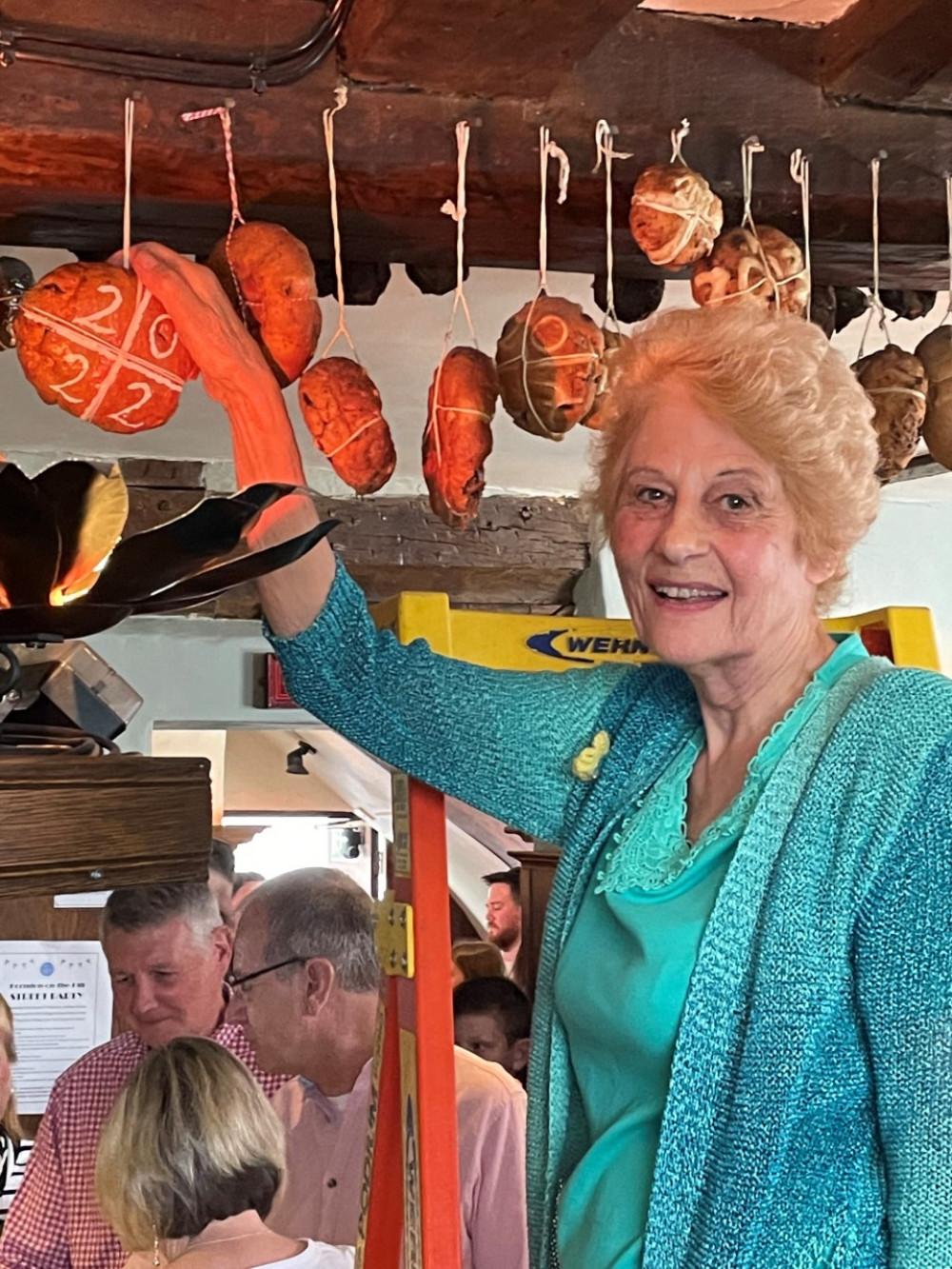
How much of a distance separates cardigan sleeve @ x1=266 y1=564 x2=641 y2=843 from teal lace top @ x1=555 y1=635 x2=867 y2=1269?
5.9 inches

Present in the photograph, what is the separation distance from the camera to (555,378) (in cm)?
168

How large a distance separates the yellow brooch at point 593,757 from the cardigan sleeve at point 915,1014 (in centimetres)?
39

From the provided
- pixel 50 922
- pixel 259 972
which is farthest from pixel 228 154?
pixel 50 922

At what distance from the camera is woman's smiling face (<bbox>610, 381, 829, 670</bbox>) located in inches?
49.4

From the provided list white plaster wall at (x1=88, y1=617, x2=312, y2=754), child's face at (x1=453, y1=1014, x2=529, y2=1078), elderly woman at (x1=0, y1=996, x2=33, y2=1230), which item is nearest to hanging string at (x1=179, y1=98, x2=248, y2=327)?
elderly woman at (x1=0, y1=996, x2=33, y2=1230)

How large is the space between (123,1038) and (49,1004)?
1.25 metres

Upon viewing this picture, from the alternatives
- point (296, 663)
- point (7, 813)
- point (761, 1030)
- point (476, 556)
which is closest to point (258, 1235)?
point (296, 663)

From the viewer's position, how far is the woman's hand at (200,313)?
1519 millimetres

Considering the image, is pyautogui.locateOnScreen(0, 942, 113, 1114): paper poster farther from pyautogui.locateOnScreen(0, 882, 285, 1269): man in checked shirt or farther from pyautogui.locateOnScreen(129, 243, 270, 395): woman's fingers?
Result: pyautogui.locateOnScreen(129, 243, 270, 395): woman's fingers

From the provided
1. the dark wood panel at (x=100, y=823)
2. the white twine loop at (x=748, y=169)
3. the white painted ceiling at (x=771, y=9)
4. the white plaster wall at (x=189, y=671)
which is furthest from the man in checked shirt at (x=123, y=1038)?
the white plaster wall at (x=189, y=671)

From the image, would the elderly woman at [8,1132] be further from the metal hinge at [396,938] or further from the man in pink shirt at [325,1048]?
the metal hinge at [396,938]

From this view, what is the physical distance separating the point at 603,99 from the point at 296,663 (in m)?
0.74

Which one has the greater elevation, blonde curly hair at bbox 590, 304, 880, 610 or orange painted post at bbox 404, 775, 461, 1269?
blonde curly hair at bbox 590, 304, 880, 610

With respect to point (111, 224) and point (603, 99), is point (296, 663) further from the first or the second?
point (603, 99)
